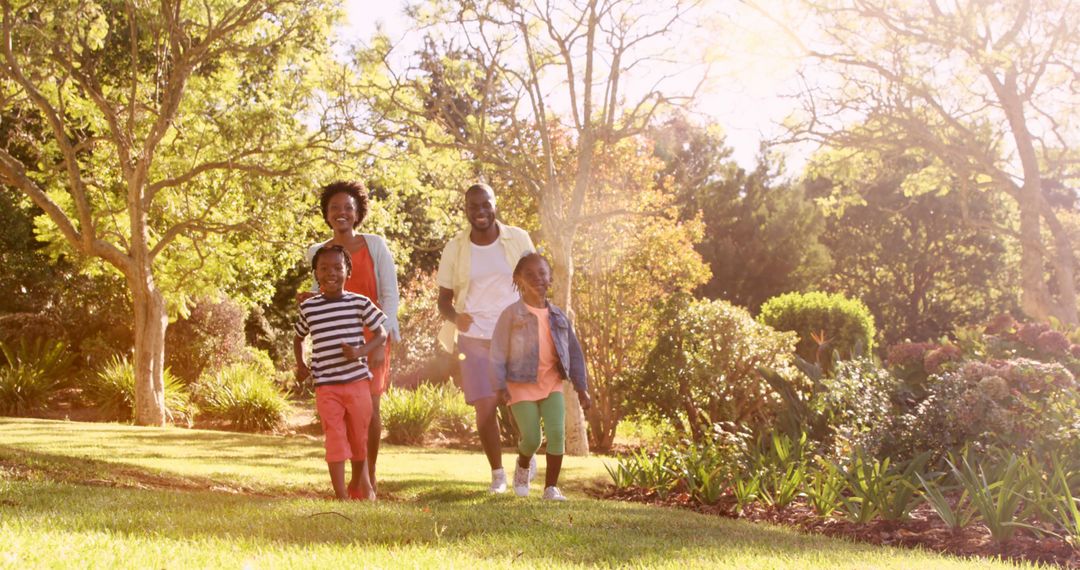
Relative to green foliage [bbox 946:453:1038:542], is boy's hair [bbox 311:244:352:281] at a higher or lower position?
higher

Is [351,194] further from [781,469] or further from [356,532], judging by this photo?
[781,469]

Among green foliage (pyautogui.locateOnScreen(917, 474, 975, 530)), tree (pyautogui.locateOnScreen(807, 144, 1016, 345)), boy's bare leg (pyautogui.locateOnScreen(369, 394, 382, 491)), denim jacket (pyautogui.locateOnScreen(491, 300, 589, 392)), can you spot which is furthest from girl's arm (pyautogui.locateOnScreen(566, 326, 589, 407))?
tree (pyautogui.locateOnScreen(807, 144, 1016, 345))

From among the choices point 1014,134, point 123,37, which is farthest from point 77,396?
point 1014,134

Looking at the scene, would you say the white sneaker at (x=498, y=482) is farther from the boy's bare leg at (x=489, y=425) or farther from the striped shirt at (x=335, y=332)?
the striped shirt at (x=335, y=332)

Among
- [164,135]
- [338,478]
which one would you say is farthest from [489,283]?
[164,135]

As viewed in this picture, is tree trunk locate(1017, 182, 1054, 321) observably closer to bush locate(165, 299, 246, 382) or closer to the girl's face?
the girl's face

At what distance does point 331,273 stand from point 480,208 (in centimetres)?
128

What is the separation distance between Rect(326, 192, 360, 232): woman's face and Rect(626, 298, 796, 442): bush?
7376 mm

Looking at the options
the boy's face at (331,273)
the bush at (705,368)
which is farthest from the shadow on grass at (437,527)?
the bush at (705,368)

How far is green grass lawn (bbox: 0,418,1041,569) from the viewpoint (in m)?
3.57

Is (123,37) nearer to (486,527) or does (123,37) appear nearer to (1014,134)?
(486,527)

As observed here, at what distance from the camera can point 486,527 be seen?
4.71 meters

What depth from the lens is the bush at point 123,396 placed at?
54.6ft

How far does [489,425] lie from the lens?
6695mm
